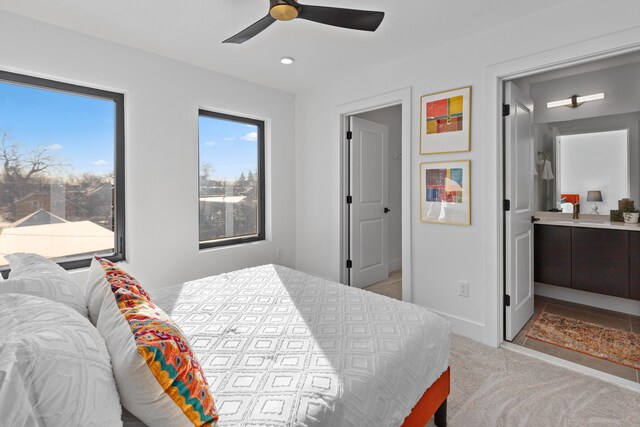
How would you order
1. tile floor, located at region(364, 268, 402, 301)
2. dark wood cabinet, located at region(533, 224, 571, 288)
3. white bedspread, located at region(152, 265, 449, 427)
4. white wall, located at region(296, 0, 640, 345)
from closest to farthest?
white bedspread, located at region(152, 265, 449, 427)
white wall, located at region(296, 0, 640, 345)
dark wood cabinet, located at region(533, 224, 571, 288)
tile floor, located at region(364, 268, 402, 301)

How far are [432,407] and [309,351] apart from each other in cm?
73

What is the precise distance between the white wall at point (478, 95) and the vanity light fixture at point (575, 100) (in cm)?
189

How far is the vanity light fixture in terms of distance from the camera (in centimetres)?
360

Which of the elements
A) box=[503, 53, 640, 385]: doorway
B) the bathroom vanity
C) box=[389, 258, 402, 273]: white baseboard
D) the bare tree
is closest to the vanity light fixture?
box=[503, 53, 640, 385]: doorway

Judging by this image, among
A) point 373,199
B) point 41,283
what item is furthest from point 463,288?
point 41,283

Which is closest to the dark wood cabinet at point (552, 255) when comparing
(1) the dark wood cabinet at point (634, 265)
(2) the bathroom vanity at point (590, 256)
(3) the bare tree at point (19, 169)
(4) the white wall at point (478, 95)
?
(2) the bathroom vanity at point (590, 256)

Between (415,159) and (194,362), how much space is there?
8.80ft

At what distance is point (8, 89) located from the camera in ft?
8.03

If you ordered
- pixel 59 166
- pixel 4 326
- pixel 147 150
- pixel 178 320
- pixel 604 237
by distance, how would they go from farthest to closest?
pixel 604 237, pixel 147 150, pixel 59 166, pixel 178 320, pixel 4 326

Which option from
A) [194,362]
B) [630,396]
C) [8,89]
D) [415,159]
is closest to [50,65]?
[8,89]

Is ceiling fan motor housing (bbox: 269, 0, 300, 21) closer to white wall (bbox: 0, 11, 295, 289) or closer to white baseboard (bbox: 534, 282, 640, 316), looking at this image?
white wall (bbox: 0, 11, 295, 289)

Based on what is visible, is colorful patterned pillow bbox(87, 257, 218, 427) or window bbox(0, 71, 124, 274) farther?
window bbox(0, 71, 124, 274)

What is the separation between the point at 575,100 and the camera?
3.71 meters

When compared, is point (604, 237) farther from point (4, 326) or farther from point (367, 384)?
point (4, 326)
